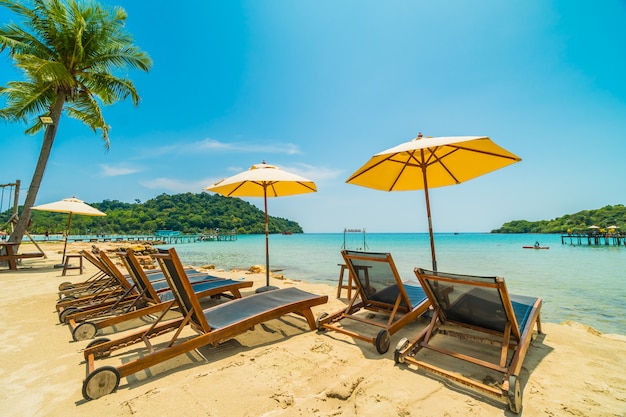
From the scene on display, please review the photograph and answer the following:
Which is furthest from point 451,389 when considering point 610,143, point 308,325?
point 610,143

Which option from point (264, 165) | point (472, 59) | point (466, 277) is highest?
point (472, 59)

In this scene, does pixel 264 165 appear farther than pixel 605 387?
Yes

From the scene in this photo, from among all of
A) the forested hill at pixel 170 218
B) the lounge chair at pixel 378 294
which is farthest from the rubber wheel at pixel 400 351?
the forested hill at pixel 170 218

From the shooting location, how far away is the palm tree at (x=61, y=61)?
→ 934cm

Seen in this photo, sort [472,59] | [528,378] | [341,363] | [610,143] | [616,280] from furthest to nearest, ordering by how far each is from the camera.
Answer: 1. [610,143]
2. [616,280]
3. [472,59]
4. [341,363]
5. [528,378]

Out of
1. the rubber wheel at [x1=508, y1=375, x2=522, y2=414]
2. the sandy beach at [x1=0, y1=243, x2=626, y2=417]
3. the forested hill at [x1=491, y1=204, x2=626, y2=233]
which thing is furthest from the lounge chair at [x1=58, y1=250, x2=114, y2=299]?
the forested hill at [x1=491, y1=204, x2=626, y2=233]

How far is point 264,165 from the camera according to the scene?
18.6ft

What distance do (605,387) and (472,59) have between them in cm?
1007

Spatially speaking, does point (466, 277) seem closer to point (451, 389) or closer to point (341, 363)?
point (451, 389)

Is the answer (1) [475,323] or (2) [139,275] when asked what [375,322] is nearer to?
(1) [475,323]

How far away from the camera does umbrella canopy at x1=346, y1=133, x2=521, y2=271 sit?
4.16m

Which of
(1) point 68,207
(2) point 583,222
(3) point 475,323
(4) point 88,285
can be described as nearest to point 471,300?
(3) point 475,323

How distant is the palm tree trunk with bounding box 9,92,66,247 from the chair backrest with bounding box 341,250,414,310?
12.3 m

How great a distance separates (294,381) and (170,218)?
79110 mm
